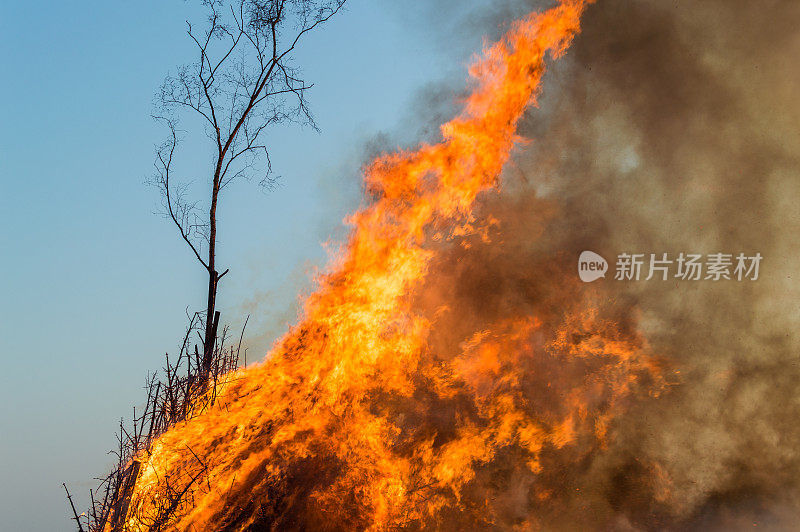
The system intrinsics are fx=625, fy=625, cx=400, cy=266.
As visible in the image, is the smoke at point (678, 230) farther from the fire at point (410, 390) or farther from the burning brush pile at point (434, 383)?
the fire at point (410, 390)

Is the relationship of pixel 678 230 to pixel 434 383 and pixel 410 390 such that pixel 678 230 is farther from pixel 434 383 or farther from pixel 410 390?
pixel 410 390

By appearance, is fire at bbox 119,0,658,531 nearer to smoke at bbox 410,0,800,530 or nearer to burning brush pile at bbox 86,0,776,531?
burning brush pile at bbox 86,0,776,531

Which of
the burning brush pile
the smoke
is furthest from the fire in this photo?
the smoke

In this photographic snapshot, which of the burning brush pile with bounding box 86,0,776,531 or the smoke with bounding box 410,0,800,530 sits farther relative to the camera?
the smoke with bounding box 410,0,800,530

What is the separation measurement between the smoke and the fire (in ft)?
1.91

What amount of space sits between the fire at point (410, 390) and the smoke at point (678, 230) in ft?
1.91

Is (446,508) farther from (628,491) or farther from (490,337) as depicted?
(628,491)

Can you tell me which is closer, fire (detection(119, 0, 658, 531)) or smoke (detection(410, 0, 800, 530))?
fire (detection(119, 0, 658, 531))

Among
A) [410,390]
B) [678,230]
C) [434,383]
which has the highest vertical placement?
[678,230]

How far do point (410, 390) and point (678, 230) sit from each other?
5085 millimetres

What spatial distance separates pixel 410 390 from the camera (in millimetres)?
8438

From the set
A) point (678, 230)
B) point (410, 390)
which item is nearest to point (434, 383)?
point (410, 390)

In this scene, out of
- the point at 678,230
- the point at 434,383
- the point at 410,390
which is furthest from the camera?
the point at 678,230

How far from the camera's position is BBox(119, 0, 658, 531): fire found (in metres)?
7.20
